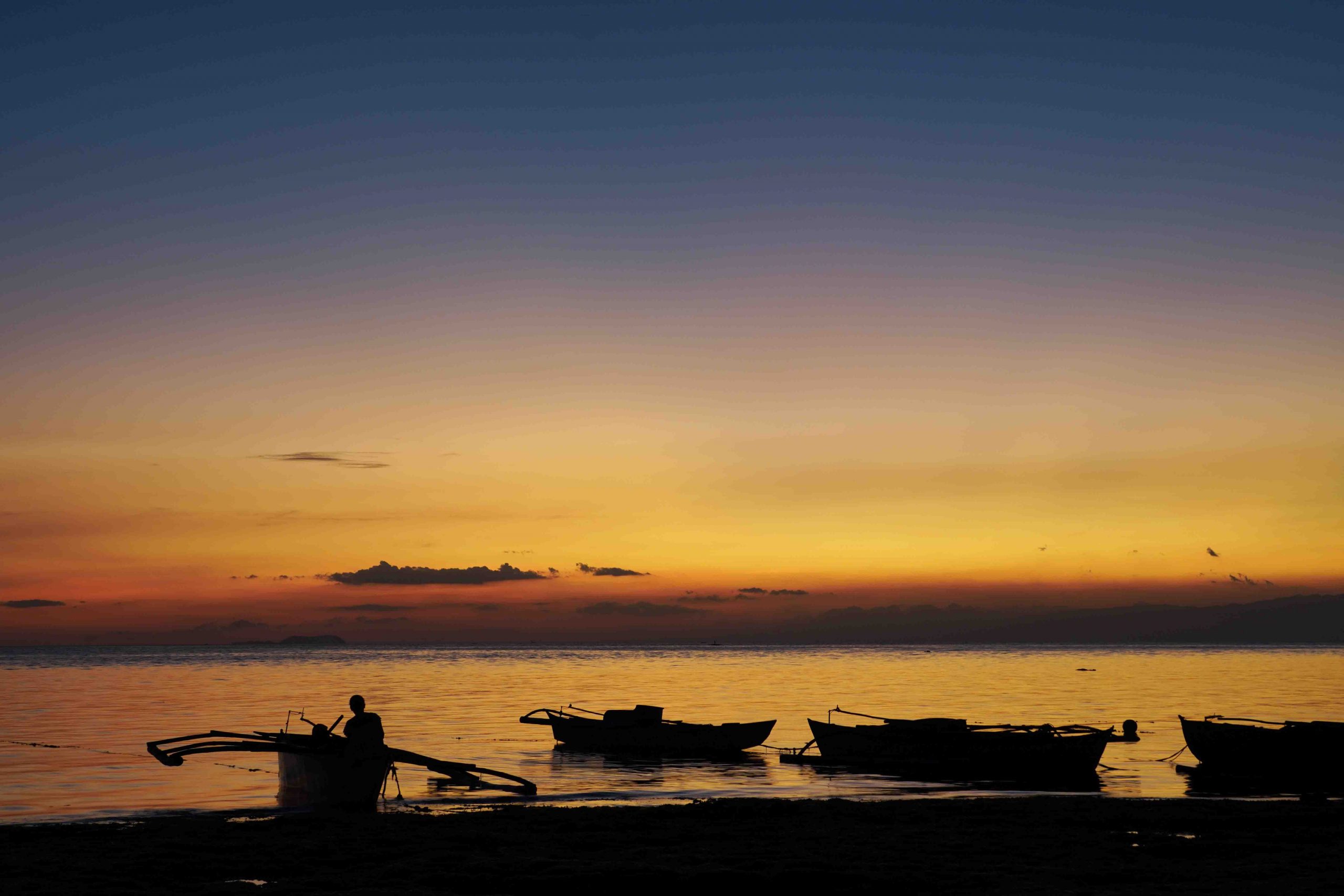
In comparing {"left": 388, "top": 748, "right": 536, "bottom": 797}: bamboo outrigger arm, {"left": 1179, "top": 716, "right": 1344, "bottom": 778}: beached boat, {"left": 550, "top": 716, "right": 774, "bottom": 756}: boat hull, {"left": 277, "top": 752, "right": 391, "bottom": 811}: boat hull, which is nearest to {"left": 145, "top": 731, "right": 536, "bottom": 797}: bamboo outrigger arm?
{"left": 388, "top": 748, "right": 536, "bottom": 797}: bamboo outrigger arm

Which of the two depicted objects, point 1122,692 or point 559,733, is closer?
point 559,733

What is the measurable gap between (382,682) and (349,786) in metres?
83.3

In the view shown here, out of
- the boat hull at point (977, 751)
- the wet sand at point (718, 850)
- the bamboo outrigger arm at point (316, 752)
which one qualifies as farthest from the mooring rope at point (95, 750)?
the boat hull at point (977, 751)

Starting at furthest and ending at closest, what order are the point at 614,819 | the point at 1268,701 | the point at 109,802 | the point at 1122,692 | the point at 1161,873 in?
the point at 1122,692 < the point at 1268,701 < the point at 109,802 < the point at 614,819 < the point at 1161,873

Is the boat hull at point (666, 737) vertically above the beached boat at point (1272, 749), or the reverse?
the beached boat at point (1272, 749)

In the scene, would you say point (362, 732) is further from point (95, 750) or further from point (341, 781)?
point (95, 750)

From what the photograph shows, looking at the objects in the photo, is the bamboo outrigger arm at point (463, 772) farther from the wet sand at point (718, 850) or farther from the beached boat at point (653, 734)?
the beached boat at point (653, 734)

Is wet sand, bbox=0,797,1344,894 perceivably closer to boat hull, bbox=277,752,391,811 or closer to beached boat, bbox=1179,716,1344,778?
boat hull, bbox=277,752,391,811

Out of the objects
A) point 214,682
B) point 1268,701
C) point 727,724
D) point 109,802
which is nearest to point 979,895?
point 109,802

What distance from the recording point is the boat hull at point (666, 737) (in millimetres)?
42031

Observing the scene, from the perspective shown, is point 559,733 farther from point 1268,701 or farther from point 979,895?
point 1268,701

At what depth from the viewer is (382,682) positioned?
347 ft

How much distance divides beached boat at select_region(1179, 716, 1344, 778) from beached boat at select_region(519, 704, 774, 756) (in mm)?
14656

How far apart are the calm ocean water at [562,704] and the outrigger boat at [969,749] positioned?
1.27m
